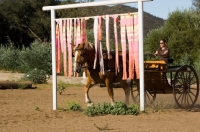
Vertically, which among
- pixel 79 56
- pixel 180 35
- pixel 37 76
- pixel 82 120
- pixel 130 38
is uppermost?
pixel 180 35

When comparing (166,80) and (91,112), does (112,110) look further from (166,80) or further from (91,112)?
(166,80)

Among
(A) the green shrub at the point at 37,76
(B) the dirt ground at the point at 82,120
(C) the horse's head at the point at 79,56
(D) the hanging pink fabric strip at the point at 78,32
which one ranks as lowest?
(B) the dirt ground at the point at 82,120

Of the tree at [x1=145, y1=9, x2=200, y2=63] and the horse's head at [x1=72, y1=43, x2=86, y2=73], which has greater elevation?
the tree at [x1=145, y1=9, x2=200, y2=63]

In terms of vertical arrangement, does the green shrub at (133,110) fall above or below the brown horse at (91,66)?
below

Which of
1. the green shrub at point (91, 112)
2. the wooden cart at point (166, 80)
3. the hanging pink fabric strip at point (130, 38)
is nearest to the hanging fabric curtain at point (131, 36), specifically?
the hanging pink fabric strip at point (130, 38)

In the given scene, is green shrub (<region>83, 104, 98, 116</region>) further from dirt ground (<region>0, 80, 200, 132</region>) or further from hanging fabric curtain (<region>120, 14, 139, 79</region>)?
hanging fabric curtain (<region>120, 14, 139, 79</region>)

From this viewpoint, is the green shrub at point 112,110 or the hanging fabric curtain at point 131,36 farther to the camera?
the hanging fabric curtain at point 131,36

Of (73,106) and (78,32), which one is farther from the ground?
(78,32)

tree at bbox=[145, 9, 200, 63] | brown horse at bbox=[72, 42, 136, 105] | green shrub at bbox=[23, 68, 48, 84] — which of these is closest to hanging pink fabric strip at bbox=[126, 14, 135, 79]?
brown horse at bbox=[72, 42, 136, 105]

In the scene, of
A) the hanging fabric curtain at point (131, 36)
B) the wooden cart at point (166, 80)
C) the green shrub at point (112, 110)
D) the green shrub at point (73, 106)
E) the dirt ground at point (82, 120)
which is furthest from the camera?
the wooden cart at point (166, 80)

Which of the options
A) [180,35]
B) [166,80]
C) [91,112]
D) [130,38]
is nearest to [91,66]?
[130,38]

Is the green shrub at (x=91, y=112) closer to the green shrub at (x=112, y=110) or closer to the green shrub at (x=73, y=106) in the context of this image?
the green shrub at (x=112, y=110)

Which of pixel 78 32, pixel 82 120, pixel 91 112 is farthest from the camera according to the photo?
pixel 78 32

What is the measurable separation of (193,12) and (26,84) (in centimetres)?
1482
